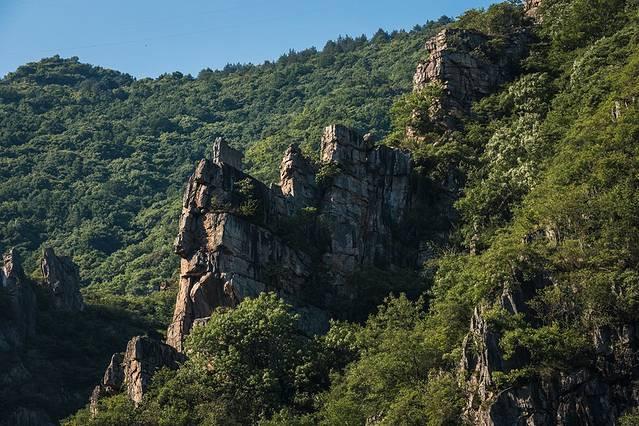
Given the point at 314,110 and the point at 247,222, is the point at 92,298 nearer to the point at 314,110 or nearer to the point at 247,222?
the point at 247,222

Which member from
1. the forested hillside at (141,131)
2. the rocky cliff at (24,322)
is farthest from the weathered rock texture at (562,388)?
the forested hillside at (141,131)

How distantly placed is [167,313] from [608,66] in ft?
111

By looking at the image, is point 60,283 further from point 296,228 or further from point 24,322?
point 296,228

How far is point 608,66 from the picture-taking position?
72000 mm

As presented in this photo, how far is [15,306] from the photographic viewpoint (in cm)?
8281

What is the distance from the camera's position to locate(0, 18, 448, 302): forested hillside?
12211 centimetres

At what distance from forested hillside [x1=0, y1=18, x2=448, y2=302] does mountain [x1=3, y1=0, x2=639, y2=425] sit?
30.6 metres

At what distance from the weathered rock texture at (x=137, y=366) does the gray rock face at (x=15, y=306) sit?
20.0m

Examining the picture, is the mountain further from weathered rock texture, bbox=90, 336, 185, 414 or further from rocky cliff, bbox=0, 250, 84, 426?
rocky cliff, bbox=0, 250, 84, 426

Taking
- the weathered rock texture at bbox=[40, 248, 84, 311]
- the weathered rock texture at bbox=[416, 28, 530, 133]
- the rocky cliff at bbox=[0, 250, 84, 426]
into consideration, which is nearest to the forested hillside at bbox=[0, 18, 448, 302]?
the weathered rock texture at bbox=[40, 248, 84, 311]

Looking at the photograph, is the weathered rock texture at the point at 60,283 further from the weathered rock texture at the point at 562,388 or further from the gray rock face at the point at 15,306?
the weathered rock texture at the point at 562,388

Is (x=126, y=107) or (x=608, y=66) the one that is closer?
(x=608, y=66)

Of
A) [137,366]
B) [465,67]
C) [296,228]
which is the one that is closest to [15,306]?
[296,228]

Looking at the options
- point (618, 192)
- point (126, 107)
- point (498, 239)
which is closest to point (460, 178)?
point (498, 239)
